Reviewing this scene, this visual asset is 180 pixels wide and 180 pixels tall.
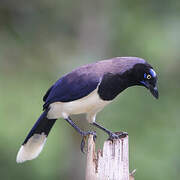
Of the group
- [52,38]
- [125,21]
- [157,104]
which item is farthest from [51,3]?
[157,104]

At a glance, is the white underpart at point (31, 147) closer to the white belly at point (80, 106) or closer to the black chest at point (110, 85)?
the white belly at point (80, 106)

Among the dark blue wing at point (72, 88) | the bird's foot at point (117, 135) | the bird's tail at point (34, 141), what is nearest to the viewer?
the bird's foot at point (117, 135)

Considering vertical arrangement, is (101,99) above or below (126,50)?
above

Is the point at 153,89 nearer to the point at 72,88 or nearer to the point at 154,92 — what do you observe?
the point at 154,92

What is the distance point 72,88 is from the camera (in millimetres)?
6277

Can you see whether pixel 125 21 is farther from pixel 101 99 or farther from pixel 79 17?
pixel 101 99

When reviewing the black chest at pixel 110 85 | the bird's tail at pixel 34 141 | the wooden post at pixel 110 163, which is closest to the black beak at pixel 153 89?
the black chest at pixel 110 85

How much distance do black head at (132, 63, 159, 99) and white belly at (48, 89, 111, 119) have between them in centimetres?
44

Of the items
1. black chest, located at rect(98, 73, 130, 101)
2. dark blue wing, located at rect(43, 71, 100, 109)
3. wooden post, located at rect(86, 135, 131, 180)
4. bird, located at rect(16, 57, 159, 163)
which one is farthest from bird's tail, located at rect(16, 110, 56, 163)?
wooden post, located at rect(86, 135, 131, 180)

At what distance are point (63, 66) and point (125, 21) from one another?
1.86 meters

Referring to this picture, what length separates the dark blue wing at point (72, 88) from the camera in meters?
6.18

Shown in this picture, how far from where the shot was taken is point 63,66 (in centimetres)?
1192

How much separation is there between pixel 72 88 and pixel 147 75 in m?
0.83

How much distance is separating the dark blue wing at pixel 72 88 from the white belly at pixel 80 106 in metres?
0.05
